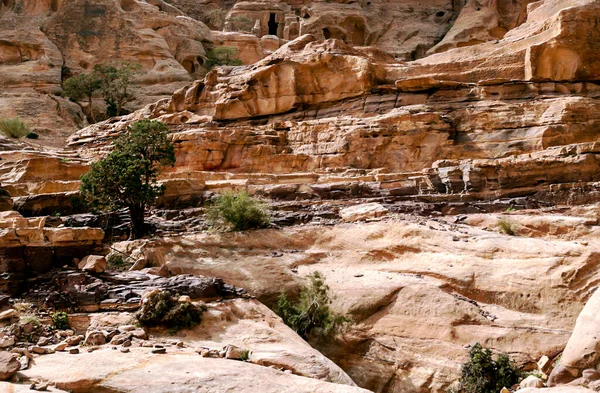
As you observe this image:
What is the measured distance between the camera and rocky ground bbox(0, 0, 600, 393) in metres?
9.82

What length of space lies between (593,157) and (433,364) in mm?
10006

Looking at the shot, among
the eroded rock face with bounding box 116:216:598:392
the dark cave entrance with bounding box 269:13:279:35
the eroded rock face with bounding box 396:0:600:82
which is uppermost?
the dark cave entrance with bounding box 269:13:279:35

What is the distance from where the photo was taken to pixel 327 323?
40.7 feet

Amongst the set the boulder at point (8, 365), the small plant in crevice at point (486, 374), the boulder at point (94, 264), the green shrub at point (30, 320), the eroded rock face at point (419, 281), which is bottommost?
the small plant in crevice at point (486, 374)

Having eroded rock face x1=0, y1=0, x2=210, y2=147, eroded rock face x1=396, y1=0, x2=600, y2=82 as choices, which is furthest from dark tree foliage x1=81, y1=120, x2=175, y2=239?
eroded rock face x1=0, y1=0, x2=210, y2=147

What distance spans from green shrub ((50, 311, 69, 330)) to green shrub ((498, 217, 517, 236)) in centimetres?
1038

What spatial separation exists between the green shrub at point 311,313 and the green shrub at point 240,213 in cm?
369

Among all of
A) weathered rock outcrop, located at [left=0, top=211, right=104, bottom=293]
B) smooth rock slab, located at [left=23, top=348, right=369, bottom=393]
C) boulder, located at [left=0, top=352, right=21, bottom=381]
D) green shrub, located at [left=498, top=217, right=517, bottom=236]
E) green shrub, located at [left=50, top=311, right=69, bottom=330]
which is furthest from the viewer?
green shrub, located at [left=498, top=217, right=517, bottom=236]

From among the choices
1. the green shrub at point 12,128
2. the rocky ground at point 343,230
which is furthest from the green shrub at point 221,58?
the green shrub at point 12,128

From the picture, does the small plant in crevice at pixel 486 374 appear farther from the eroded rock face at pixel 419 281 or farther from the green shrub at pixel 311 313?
the green shrub at pixel 311 313

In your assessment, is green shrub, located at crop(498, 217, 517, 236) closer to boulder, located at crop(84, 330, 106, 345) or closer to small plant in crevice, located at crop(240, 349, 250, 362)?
small plant in crevice, located at crop(240, 349, 250, 362)

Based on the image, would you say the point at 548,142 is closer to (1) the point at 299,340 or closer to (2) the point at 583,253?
(2) the point at 583,253

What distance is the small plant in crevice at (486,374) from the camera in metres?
10.4

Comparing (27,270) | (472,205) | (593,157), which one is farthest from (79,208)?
(593,157)
